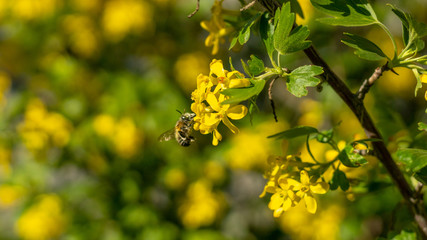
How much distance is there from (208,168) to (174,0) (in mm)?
916

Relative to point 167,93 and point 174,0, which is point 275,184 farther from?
point 174,0

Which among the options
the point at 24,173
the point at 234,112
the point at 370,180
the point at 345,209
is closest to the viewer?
the point at 234,112

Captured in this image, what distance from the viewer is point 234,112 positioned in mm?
721

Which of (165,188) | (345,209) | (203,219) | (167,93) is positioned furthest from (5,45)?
(345,209)

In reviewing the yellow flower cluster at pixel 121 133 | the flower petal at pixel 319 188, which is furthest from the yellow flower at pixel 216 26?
the yellow flower cluster at pixel 121 133

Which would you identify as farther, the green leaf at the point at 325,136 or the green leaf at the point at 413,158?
the green leaf at the point at 325,136

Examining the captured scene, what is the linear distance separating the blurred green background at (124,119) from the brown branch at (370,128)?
4.25 ft

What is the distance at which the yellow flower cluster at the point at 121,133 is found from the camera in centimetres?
230

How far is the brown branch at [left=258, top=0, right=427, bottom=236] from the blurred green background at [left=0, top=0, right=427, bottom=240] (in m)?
1.29

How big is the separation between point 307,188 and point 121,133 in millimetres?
1650

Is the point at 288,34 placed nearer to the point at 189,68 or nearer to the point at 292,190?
the point at 292,190

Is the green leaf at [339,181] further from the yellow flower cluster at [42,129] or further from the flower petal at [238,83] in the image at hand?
the yellow flower cluster at [42,129]

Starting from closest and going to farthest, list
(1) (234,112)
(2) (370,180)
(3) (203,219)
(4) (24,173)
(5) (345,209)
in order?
(1) (234,112) → (2) (370,180) → (5) (345,209) → (3) (203,219) → (4) (24,173)

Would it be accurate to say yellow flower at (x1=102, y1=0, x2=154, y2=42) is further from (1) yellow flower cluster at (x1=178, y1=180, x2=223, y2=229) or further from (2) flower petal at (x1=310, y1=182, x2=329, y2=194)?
(2) flower petal at (x1=310, y1=182, x2=329, y2=194)
